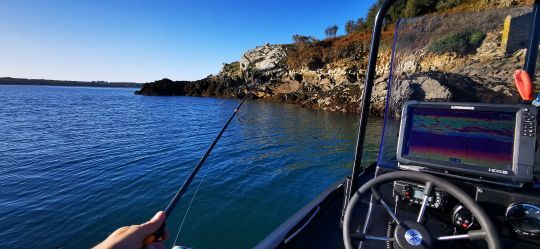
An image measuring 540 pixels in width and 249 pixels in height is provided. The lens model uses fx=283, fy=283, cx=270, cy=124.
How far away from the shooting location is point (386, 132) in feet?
11.4

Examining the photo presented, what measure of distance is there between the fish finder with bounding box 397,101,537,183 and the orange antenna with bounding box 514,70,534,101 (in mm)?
472

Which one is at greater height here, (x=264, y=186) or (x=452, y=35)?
(x=452, y=35)

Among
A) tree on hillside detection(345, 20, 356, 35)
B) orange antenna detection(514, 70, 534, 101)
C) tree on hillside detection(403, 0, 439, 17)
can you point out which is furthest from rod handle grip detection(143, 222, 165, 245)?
tree on hillside detection(345, 20, 356, 35)

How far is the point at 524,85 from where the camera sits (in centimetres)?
279

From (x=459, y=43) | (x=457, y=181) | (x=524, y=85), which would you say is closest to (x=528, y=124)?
(x=524, y=85)

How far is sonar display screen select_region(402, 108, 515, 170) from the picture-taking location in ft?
8.37

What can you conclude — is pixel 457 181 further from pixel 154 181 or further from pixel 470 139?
pixel 154 181

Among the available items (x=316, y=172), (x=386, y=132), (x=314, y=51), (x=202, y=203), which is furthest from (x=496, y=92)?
(x=314, y=51)

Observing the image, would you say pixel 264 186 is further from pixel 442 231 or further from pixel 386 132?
pixel 442 231

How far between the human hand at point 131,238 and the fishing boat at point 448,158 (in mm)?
1455

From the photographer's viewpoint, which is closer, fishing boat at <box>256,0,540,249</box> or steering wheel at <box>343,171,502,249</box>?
steering wheel at <box>343,171,502,249</box>

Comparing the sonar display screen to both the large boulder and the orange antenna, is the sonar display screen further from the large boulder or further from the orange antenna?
the large boulder

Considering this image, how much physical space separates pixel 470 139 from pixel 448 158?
26 cm

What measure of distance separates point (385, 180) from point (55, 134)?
19.9 m
